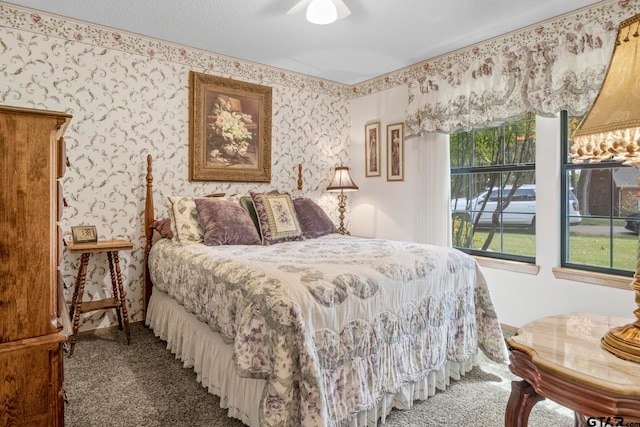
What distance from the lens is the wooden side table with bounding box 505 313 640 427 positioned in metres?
0.93

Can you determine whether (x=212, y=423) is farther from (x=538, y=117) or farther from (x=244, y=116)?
(x=538, y=117)

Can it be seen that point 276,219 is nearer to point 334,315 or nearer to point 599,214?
point 334,315

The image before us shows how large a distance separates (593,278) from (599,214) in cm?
50

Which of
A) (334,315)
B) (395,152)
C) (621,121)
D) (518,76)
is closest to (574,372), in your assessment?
(621,121)

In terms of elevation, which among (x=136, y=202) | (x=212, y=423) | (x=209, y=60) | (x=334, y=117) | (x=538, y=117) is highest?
(x=209, y=60)

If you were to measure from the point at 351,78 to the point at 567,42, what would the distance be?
7.21 feet

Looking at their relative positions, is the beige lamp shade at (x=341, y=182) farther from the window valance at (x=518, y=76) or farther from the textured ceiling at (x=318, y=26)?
the textured ceiling at (x=318, y=26)

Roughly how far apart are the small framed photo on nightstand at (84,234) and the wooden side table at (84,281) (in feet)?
0.14

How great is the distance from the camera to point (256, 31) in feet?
10.1

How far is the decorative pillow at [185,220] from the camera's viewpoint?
9.48ft

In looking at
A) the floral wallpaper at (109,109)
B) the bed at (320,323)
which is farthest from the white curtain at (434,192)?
the floral wallpaper at (109,109)

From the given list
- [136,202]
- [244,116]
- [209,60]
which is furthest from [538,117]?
[136,202]

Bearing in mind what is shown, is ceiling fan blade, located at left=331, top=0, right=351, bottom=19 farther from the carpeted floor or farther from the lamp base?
the carpeted floor

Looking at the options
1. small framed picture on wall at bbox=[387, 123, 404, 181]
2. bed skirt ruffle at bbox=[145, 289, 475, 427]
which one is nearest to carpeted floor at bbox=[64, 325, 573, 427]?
bed skirt ruffle at bbox=[145, 289, 475, 427]
